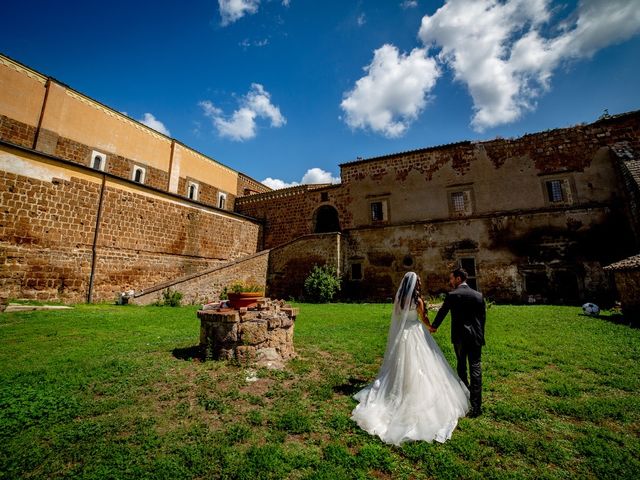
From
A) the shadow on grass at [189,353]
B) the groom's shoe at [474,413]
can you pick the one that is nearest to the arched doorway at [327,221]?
the shadow on grass at [189,353]

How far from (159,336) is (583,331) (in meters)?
10.9

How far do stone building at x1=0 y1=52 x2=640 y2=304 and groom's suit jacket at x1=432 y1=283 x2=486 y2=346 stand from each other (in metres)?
12.9

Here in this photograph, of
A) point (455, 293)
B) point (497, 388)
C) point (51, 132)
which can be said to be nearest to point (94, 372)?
point (455, 293)

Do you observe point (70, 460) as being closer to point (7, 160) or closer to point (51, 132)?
point (7, 160)

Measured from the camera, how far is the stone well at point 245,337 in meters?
5.27

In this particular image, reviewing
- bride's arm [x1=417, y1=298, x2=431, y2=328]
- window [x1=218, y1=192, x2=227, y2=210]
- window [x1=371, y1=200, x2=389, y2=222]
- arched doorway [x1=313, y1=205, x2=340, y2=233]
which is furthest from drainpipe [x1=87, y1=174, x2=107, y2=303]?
window [x1=371, y1=200, x2=389, y2=222]

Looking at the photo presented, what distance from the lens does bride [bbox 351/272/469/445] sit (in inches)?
126

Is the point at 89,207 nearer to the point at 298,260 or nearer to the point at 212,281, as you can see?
the point at 212,281

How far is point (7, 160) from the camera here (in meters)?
10.8

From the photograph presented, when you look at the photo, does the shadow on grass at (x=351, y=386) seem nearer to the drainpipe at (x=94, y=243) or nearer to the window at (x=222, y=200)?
the drainpipe at (x=94, y=243)

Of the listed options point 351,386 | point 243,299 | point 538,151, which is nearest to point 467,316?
point 351,386

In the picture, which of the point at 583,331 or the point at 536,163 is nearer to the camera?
the point at 583,331

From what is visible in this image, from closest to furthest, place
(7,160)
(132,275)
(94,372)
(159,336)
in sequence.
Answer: (94,372)
(159,336)
(7,160)
(132,275)

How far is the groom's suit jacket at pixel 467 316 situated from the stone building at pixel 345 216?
1289cm
